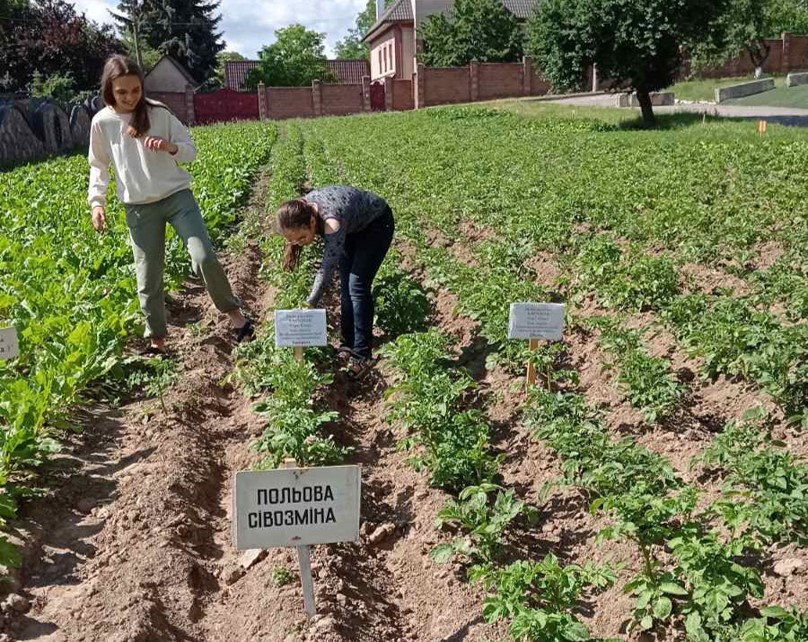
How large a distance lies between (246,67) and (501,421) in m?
57.5

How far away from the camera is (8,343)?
4.82 m

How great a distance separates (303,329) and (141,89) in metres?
2.04

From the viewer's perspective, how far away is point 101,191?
599cm

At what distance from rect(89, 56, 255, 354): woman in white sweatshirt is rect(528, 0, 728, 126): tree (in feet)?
54.1

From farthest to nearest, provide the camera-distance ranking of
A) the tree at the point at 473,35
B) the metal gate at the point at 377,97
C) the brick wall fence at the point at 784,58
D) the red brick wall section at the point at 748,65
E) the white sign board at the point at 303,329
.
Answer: the tree at the point at 473,35 → the red brick wall section at the point at 748,65 → the brick wall fence at the point at 784,58 → the metal gate at the point at 377,97 → the white sign board at the point at 303,329

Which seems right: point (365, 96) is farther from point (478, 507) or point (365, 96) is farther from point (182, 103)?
point (478, 507)

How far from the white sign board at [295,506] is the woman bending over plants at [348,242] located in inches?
102

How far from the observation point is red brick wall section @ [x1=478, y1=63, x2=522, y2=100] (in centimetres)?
4484

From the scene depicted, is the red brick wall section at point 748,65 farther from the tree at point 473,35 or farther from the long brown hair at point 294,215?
the long brown hair at point 294,215

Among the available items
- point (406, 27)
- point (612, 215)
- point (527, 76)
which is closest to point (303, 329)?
point (612, 215)

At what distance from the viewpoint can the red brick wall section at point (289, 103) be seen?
148 feet

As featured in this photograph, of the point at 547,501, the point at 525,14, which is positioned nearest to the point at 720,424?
the point at 547,501

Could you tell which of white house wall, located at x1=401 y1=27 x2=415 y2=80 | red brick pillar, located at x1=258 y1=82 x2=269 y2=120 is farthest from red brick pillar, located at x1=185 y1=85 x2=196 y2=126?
white house wall, located at x1=401 y1=27 x2=415 y2=80

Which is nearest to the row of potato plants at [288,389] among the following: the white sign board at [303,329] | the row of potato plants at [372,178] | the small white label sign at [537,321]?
the white sign board at [303,329]
